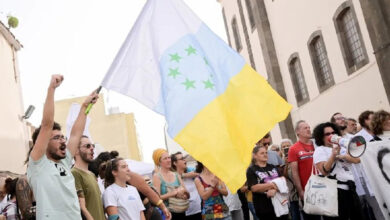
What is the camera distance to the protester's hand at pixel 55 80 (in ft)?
11.9

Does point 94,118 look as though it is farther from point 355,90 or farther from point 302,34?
point 355,90

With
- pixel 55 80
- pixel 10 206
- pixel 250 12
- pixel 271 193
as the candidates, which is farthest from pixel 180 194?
pixel 250 12

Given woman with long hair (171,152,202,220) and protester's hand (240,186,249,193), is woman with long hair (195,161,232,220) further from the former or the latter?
protester's hand (240,186,249,193)

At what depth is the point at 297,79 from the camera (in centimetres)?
2059

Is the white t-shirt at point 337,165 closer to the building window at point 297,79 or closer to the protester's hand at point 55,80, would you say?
the protester's hand at point 55,80

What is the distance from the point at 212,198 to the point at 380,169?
2.45 metres

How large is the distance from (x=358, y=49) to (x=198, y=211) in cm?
1037

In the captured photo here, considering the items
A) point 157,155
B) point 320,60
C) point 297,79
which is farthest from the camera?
point 297,79

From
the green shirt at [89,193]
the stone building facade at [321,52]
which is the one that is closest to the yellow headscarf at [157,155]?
the green shirt at [89,193]

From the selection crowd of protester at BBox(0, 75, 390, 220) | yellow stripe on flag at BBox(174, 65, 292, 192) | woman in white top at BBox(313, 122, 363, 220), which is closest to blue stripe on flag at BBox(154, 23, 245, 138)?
yellow stripe on flag at BBox(174, 65, 292, 192)

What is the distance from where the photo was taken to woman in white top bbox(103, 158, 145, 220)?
16.9 ft

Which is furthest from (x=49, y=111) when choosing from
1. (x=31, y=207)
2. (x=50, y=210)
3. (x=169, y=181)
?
(x=169, y=181)

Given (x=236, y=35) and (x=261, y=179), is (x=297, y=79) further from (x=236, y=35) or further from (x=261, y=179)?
(x=261, y=179)

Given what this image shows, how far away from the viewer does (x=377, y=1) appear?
12.9 metres
